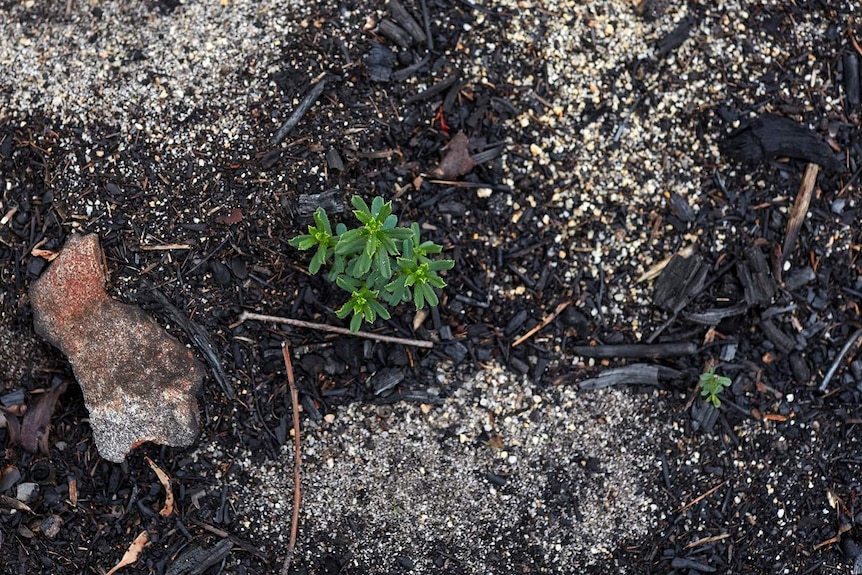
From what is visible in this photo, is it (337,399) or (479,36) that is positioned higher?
(479,36)

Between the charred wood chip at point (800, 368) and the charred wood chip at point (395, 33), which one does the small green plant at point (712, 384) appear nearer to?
the charred wood chip at point (800, 368)

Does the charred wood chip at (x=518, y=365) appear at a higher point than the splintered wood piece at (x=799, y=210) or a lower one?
lower

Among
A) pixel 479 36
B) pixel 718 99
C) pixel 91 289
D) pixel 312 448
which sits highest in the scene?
pixel 479 36

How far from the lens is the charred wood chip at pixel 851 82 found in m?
2.93

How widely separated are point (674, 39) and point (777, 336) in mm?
1201

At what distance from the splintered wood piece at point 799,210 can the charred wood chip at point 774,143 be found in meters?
0.05

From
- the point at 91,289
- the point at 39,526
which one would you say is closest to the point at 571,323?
the point at 91,289

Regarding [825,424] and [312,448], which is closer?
[312,448]

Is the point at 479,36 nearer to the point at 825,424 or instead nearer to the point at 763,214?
the point at 763,214

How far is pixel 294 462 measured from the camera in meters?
2.70

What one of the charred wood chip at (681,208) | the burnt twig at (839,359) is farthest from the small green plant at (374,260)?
the burnt twig at (839,359)

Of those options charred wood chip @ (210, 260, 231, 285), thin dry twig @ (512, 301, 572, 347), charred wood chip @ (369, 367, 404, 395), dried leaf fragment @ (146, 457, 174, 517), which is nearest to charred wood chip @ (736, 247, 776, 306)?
thin dry twig @ (512, 301, 572, 347)

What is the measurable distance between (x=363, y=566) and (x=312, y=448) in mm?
477

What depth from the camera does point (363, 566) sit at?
9.01ft
